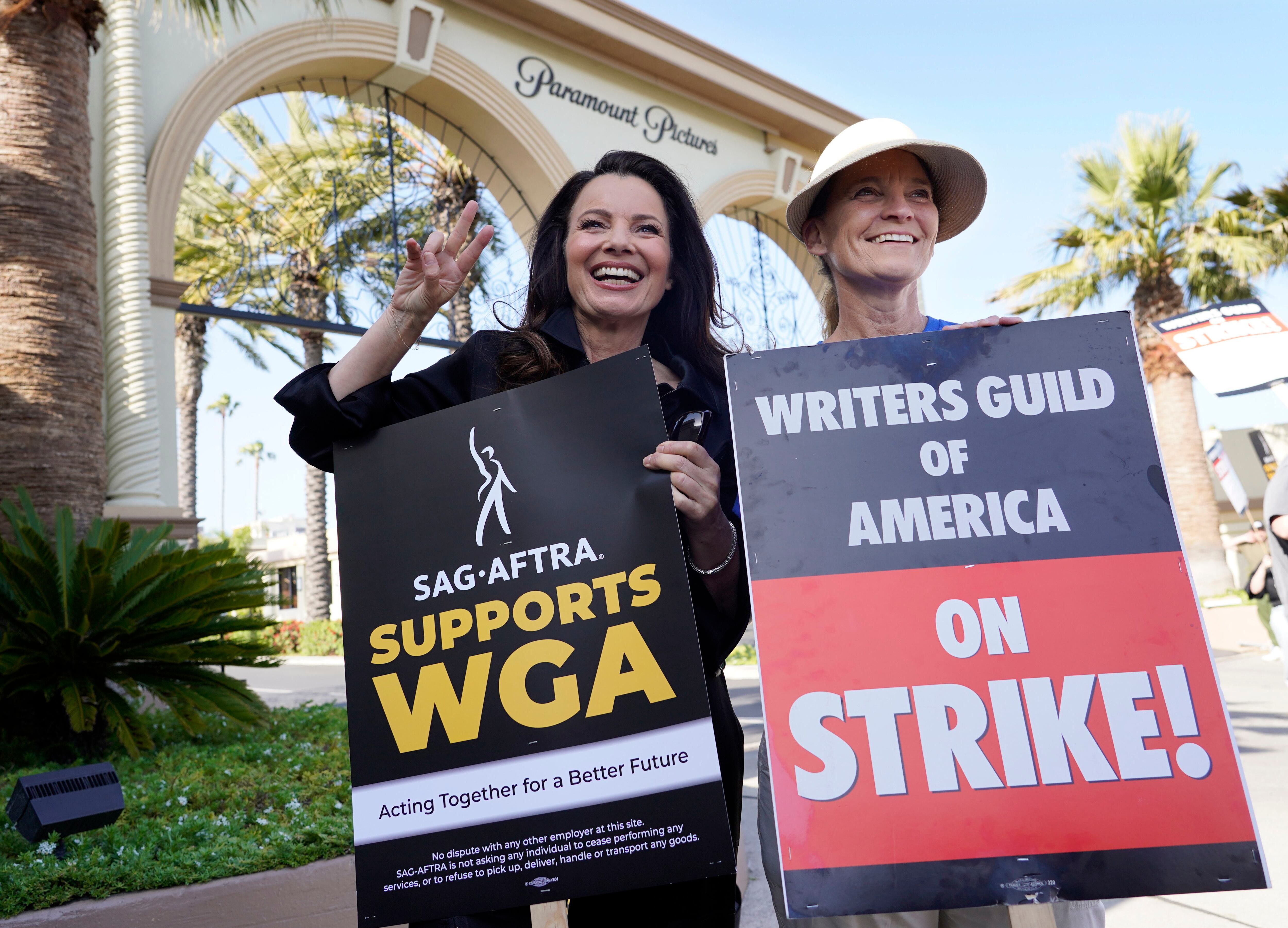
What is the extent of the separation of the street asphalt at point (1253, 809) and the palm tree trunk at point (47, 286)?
2.14m

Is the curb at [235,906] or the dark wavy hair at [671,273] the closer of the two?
the dark wavy hair at [671,273]

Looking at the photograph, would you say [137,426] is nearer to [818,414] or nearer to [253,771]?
[253,771]

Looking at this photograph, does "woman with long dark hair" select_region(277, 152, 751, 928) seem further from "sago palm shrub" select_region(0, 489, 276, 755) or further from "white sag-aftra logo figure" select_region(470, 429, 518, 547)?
"sago palm shrub" select_region(0, 489, 276, 755)

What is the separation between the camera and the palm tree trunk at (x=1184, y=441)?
58.8 ft

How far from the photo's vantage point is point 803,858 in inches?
57.1

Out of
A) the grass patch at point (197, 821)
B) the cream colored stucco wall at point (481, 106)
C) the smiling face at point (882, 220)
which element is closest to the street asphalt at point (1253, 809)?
the smiling face at point (882, 220)

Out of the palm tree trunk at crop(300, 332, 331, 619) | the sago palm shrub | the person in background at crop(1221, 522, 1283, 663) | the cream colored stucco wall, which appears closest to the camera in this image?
the sago palm shrub

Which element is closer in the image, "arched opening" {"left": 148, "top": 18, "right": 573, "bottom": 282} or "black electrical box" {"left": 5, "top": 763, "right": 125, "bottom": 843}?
"black electrical box" {"left": 5, "top": 763, "right": 125, "bottom": 843}

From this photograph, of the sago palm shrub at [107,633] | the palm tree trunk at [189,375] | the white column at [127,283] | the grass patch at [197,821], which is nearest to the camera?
the grass patch at [197,821]

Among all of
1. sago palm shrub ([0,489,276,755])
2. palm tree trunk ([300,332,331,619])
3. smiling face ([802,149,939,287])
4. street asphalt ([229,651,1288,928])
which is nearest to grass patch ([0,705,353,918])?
sago palm shrub ([0,489,276,755])

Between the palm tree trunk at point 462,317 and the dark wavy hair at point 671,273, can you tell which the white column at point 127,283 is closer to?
the palm tree trunk at point 462,317

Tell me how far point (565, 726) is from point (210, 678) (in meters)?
4.13

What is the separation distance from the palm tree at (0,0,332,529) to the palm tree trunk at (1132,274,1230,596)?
58.6 ft

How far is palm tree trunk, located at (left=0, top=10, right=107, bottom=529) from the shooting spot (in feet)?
17.5
